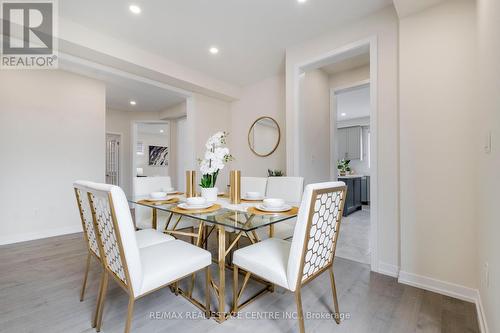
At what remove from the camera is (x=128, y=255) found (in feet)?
3.73

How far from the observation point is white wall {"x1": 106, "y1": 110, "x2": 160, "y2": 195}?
228 inches

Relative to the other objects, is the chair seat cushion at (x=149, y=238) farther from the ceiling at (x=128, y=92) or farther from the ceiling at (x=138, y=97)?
the ceiling at (x=138, y=97)

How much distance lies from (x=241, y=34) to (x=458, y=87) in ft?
7.30

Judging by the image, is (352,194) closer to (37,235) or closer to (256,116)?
A: (256,116)

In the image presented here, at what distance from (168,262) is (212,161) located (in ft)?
2.94

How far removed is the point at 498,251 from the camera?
3.56 ft

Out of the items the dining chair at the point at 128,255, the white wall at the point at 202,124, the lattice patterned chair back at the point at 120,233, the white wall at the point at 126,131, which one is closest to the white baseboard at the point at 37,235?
the white wall at the point at 202,124

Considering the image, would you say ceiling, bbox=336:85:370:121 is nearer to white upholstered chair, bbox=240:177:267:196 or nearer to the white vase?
white upholstered chair, bbox=240:177:267:196

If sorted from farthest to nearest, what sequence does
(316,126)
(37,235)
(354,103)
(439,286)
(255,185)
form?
(354,103) < (316,126) < (37,235) < (255,185) < (439,286)

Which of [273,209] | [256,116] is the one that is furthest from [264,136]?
[273,209]

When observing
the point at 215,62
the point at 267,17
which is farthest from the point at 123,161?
the point at 267,17

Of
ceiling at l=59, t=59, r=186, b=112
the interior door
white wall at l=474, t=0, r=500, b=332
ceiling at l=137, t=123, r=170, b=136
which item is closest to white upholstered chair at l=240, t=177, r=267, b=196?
white wall at l=474, t=0, r=500, b=332

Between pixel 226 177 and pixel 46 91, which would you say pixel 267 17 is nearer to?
pixel 226 177

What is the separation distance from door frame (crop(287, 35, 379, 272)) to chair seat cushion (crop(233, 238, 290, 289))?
115 centimetres
